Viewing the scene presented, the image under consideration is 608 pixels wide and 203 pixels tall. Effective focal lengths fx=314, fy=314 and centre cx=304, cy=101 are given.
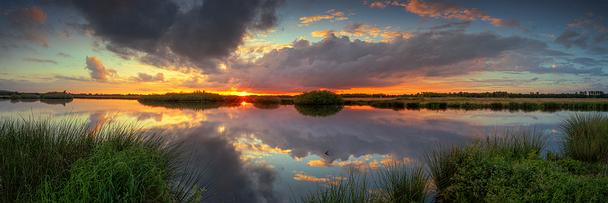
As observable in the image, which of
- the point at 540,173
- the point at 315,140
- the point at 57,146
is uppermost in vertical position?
the point at 57,146

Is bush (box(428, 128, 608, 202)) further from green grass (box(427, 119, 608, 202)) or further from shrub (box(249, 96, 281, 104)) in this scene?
shrub (box(249, 96, 281, 104))

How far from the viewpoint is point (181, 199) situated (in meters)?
6.77

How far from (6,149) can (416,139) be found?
1952 cm

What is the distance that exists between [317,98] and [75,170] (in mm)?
67910

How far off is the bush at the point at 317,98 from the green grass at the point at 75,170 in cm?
6491

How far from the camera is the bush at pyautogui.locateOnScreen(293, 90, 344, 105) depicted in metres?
73.1

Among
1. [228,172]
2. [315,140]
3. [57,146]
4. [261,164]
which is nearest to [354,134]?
[315,140]

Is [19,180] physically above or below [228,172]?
above

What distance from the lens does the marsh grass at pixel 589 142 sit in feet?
37.3

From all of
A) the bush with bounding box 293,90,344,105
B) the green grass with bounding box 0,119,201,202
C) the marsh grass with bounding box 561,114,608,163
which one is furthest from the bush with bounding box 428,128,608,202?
the bush with bounding box 293,90,344,105

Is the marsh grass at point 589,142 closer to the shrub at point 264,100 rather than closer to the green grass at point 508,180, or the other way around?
the green grass at point 508,180

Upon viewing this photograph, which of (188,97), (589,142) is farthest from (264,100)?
(589,142)

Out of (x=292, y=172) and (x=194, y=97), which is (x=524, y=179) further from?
(x=194, y=97)

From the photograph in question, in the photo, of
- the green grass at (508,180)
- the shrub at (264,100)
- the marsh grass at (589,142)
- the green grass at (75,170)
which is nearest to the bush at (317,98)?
the shrub at (264,100)
